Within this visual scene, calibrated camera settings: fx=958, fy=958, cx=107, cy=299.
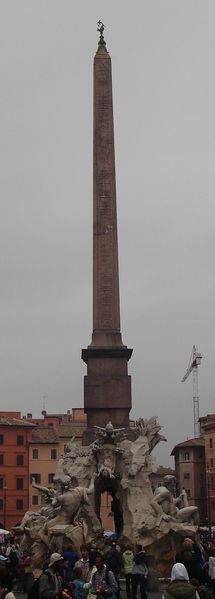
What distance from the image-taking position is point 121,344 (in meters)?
21.4

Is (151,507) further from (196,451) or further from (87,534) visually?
(196,451)

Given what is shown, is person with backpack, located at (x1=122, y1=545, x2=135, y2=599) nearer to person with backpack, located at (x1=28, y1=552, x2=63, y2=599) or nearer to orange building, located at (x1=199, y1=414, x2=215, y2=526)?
person with backpack, located at (x1=28, y1=552, x2=63, y2=599)

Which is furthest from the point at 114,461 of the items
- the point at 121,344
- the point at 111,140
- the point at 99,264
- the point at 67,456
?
the point at 111,140

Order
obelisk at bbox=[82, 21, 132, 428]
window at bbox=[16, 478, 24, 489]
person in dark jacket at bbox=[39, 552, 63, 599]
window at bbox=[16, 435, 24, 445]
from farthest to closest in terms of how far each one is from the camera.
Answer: window at bbox=[16, 435, 24, 445] < window at bbox=[16, 478, 24, 489] < obelisk at bbox=[82, 21, 132, 428] < person in dark jacket at bbox=[39, 552, 63, 599]

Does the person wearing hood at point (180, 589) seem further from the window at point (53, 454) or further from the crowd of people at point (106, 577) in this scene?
the window at point (53, 454)

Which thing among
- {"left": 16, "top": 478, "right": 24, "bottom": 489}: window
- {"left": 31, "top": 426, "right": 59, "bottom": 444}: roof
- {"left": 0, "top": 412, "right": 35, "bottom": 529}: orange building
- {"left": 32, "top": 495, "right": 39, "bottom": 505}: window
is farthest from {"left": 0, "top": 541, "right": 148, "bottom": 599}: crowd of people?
{"left": 31, "top": 426, "right": 59, "bottom": 444}: roof

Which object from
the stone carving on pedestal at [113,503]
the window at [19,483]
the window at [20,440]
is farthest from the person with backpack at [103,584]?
the window at [20,440]

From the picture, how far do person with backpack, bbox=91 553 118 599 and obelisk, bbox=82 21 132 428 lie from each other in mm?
10906

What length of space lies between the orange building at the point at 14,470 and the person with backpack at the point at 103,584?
4614 centimetres

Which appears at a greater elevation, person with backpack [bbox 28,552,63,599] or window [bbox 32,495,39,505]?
window [bbox 32,495,39,505]

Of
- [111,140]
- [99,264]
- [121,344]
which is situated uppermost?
[111,140]

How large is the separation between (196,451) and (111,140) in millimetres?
50684

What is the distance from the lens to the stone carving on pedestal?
1822cm

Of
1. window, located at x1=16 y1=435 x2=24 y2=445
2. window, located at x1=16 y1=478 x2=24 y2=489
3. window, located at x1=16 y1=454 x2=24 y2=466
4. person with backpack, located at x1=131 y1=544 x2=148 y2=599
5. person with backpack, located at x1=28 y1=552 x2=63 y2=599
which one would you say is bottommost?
person with backpack, located at x1=131 y1=544 x2=148 y2=599
